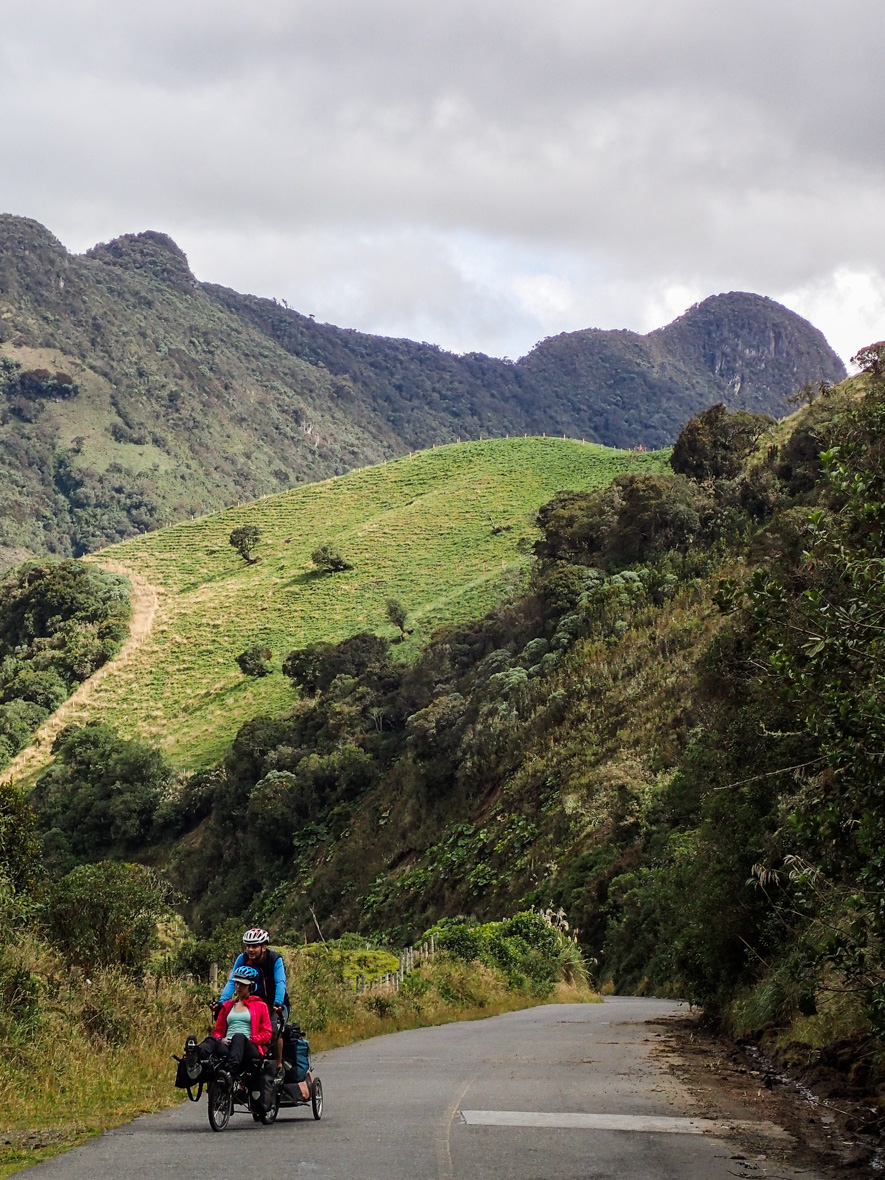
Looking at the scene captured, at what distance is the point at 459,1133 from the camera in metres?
7.69

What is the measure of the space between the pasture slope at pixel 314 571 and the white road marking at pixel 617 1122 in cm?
5425

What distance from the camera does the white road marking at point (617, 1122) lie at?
8.05 meters

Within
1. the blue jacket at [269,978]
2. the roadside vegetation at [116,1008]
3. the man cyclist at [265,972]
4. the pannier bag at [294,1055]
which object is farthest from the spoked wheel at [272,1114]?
the roadside vegetation at [116,1008]

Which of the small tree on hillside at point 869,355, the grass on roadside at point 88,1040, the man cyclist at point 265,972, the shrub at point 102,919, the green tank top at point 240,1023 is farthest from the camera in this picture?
the small tree on hillside at point 869,355

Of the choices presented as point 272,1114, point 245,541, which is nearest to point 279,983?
point 272,1114

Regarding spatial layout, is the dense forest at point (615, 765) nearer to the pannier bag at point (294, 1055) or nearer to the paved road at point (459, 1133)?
the paved road at point (459, 1133)

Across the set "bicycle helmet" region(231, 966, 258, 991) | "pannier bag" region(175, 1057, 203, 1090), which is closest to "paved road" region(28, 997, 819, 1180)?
"pannier bag" region(175, 1057, 203, 1090)

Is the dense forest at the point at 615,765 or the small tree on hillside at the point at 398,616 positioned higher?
the small tree on hillside at the point at 398,616

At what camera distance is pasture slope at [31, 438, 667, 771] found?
6988 centimetres

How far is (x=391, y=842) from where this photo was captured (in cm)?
4659

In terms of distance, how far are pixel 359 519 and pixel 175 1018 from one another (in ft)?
291

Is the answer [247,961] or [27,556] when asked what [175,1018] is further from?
[27,556]

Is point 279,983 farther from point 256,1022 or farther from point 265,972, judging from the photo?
point 256,1022

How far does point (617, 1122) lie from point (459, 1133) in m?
1.27
